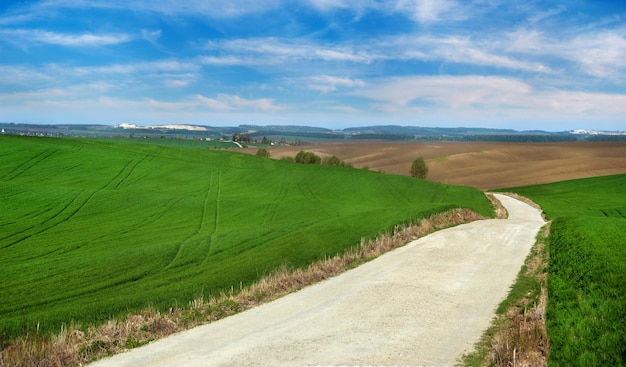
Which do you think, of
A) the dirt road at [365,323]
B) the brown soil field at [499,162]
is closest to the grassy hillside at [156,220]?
the dirt road at [365,323]

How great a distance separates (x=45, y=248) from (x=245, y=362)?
793 inches

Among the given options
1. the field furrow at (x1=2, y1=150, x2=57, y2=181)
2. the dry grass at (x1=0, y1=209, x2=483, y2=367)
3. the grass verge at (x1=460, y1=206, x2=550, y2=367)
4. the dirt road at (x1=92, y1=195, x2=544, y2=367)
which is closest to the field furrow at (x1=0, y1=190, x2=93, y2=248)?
the field furrow at (x1=2, y1=150, x2=57, y2=181)

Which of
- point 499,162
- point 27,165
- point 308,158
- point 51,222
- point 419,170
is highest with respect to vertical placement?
point 27,165

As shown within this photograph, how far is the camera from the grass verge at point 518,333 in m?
11.4

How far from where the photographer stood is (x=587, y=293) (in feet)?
51.4

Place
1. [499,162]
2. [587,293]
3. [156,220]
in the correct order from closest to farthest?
[587,293], [156,220], [499,162]

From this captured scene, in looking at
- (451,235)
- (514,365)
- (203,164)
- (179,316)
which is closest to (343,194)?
(203,164)

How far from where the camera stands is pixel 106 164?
61.7 m

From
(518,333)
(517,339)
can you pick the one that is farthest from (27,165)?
(517,339)

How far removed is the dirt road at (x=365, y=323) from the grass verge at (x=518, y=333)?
15.7 inches

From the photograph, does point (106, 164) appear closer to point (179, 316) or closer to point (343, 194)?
point (343, 194)

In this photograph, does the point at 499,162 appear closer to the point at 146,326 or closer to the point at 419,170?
the point at 419,170

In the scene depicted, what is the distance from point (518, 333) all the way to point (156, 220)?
3098cm

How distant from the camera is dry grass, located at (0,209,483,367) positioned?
11.9 meters
